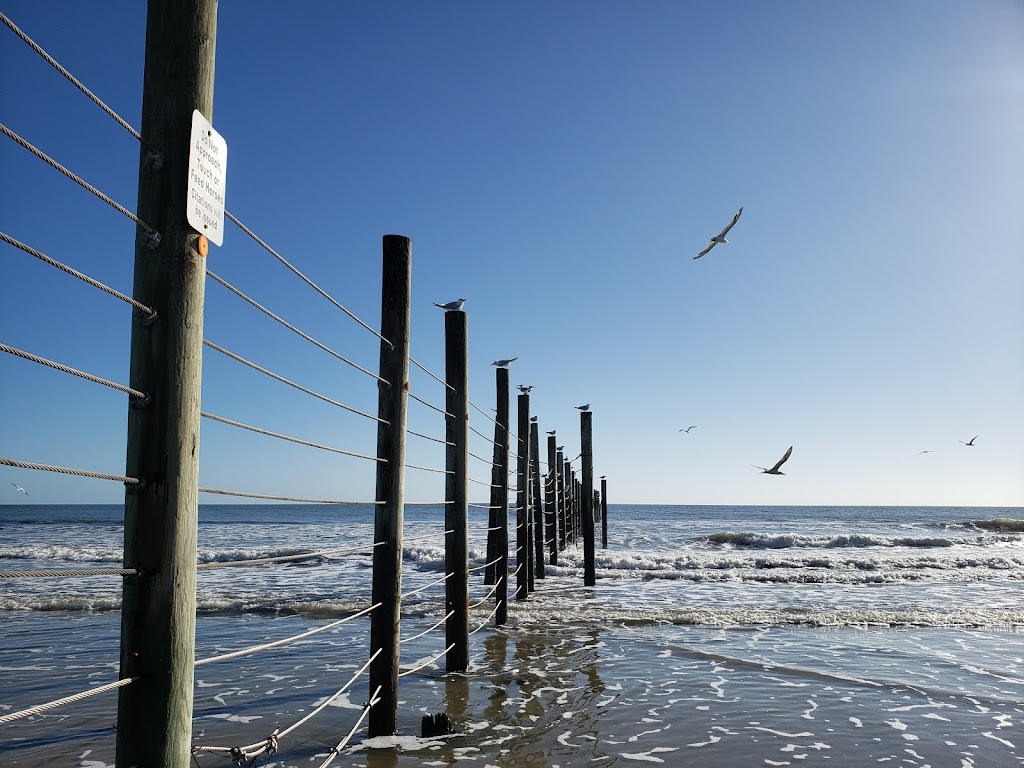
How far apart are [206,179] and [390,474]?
2.16m

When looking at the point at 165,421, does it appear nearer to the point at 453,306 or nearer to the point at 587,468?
the point at 453,306

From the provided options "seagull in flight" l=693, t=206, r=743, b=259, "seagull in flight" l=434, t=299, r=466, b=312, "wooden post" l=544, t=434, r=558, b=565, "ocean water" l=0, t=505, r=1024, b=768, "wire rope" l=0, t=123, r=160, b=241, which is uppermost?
"seagull in flight" l=693, t=206, r=743, b=259

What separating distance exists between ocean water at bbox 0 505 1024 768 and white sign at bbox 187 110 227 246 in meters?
1.66

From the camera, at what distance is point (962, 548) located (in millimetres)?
24688

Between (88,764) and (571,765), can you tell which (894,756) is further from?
(88,764)

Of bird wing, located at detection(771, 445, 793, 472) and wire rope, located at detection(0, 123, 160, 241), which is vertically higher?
wire rope, located at detection(0, 123, 160, 241)

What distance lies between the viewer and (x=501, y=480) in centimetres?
722

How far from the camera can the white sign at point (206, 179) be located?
1800mm

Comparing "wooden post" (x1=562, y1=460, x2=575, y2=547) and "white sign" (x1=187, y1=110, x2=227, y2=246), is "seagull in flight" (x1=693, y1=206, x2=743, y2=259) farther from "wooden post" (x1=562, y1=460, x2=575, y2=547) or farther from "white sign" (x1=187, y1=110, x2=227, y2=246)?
"wooden post" (x1=562, y1=460, x2=575, y2=547)

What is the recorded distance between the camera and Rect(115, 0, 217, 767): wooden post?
170 centimetres

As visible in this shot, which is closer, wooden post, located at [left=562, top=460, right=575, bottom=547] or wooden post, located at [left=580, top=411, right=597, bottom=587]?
wooden post, located at [left=580, top=411, right=597, bottom=587]

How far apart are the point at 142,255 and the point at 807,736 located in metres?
4.51

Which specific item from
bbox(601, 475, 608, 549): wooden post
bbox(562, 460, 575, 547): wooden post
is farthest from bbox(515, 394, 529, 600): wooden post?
bbox(601, 475, 608, 549): wooden post

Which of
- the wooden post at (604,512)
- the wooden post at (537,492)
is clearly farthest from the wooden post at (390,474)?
the wooden post at (604,512)
